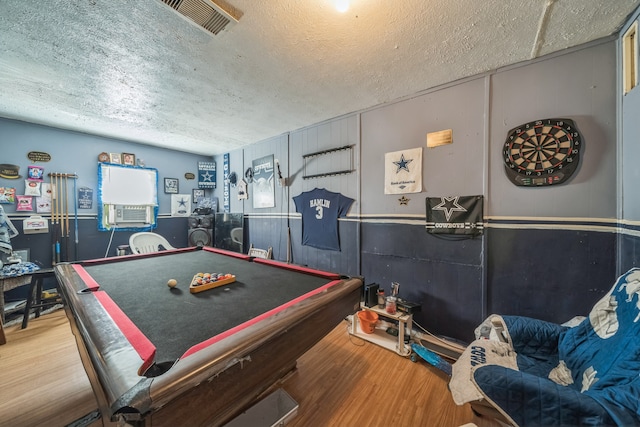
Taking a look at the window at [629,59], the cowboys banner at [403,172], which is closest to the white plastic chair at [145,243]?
the cowboys banner at [403,172]

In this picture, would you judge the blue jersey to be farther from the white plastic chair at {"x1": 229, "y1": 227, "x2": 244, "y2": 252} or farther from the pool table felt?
the white plastic chair at {"x1": 229, "y1": 227, "x2": 244, "y2": 252}

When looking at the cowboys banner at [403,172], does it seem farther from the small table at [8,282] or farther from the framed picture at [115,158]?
the framed picture at [115,158]

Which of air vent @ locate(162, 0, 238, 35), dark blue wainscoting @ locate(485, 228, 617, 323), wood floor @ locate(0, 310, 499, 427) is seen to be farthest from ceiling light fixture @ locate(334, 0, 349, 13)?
wood floor @ locate(0, 310, 499, 427)

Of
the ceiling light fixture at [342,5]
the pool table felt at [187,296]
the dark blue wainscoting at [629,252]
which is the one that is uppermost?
the ceiling light fixture at [342,5]

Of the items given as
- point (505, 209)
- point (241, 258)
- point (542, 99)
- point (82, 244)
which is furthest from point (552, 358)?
point (82, 244)

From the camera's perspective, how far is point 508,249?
200cm

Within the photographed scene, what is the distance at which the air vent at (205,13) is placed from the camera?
4.43ft

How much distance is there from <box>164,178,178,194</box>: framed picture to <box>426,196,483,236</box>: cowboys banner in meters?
4.93

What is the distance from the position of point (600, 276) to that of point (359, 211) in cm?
211

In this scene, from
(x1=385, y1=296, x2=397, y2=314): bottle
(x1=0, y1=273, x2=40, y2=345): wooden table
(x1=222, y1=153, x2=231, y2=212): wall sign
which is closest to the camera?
(x1=385, y1=296, x2=397, y2=314): bottle

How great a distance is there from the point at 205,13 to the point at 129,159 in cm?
393

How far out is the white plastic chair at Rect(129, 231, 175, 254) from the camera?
11.2 ft

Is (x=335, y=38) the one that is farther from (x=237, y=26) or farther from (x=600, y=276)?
(x=600, y=276)

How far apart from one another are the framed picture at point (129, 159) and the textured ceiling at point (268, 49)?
4.04 ft
